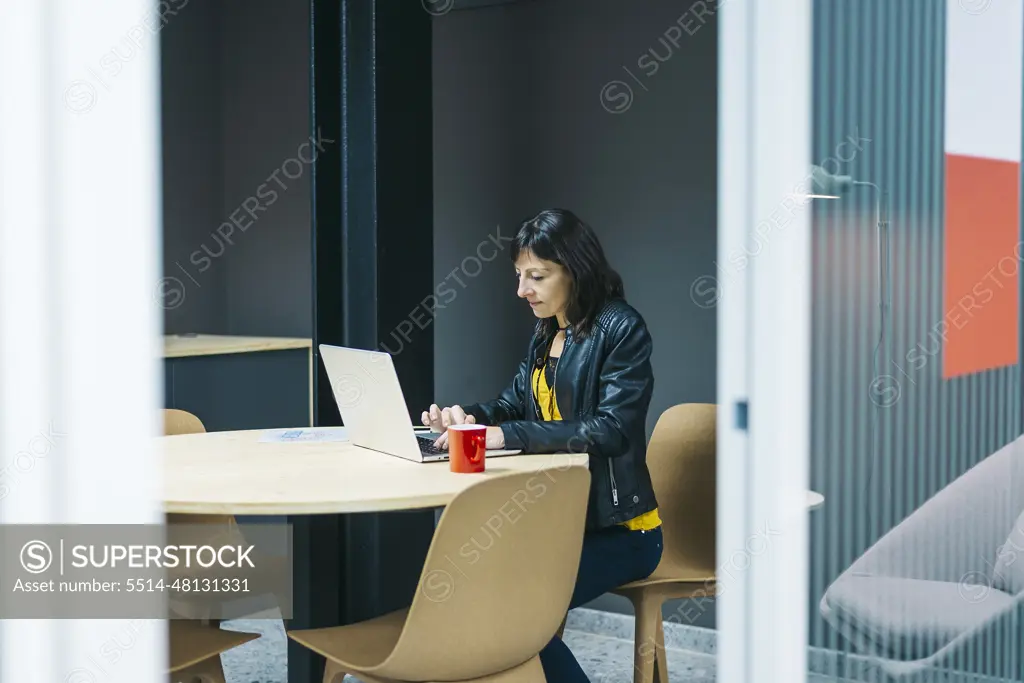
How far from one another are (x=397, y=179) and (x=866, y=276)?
1.85 m

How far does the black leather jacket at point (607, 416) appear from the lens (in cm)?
248

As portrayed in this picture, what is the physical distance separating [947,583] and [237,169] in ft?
12.7

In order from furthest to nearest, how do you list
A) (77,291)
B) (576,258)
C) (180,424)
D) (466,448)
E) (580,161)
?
(580,161)
(180,424)
(576,258)
(466,448)
(77,291)

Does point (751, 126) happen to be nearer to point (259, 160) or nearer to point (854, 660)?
point (854, 660)

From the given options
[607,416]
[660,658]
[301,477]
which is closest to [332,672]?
[301,477]

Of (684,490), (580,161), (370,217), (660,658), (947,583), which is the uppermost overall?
(580,161)

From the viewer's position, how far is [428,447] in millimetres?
2521

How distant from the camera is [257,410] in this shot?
14.0 feet

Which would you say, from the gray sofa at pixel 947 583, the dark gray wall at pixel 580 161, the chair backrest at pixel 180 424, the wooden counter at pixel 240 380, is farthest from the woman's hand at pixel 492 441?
the wooden counter at pixel 240 380

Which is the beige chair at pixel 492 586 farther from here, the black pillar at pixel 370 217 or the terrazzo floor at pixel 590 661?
the terrazzo floor at pixel 590 661

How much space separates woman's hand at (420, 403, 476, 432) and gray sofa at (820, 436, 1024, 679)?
1.22 meters

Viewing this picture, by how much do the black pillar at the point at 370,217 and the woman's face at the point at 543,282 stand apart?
49 cm

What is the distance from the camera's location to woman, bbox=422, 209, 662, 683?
2486 mm

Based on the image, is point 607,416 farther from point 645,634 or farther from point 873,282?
point 873,282
